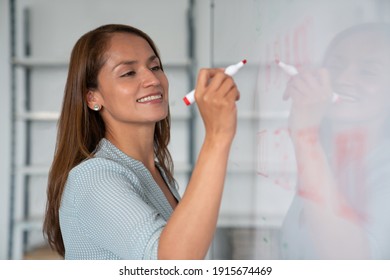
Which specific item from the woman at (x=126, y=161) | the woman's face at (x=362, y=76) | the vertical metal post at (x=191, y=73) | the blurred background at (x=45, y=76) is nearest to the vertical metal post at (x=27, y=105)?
the blurred background at (x=45, y=76)

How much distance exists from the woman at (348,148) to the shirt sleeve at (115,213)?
0.63 feet

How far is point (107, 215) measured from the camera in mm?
575

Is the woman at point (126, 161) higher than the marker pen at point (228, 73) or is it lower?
lower

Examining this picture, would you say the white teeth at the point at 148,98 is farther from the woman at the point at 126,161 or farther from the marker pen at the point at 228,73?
the marker pen at the point at 228,73

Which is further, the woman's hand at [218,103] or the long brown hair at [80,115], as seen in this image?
the long brown hair at [80,115]

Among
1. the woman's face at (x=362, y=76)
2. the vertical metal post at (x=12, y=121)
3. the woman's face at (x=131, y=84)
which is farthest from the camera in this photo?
the vertical metal post at (x=12, y=121)

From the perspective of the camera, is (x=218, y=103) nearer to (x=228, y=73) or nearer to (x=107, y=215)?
(x=228, y=73)

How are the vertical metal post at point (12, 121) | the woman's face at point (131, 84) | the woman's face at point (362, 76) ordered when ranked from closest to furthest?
the woman's face at point (362, 76) → the woman's face at point (131, 84) → the vertical metal post at point (12, 121)

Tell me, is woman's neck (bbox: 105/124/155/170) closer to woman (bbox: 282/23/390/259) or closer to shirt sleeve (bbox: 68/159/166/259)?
shirt sleeve (bbox: 68/159/166/259)

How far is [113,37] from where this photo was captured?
0.79m

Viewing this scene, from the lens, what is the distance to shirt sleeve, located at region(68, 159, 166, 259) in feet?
1.76

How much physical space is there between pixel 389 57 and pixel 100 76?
0.49 metres

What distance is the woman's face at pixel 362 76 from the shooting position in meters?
0.46

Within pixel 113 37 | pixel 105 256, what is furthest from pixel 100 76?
pixel 105 256
